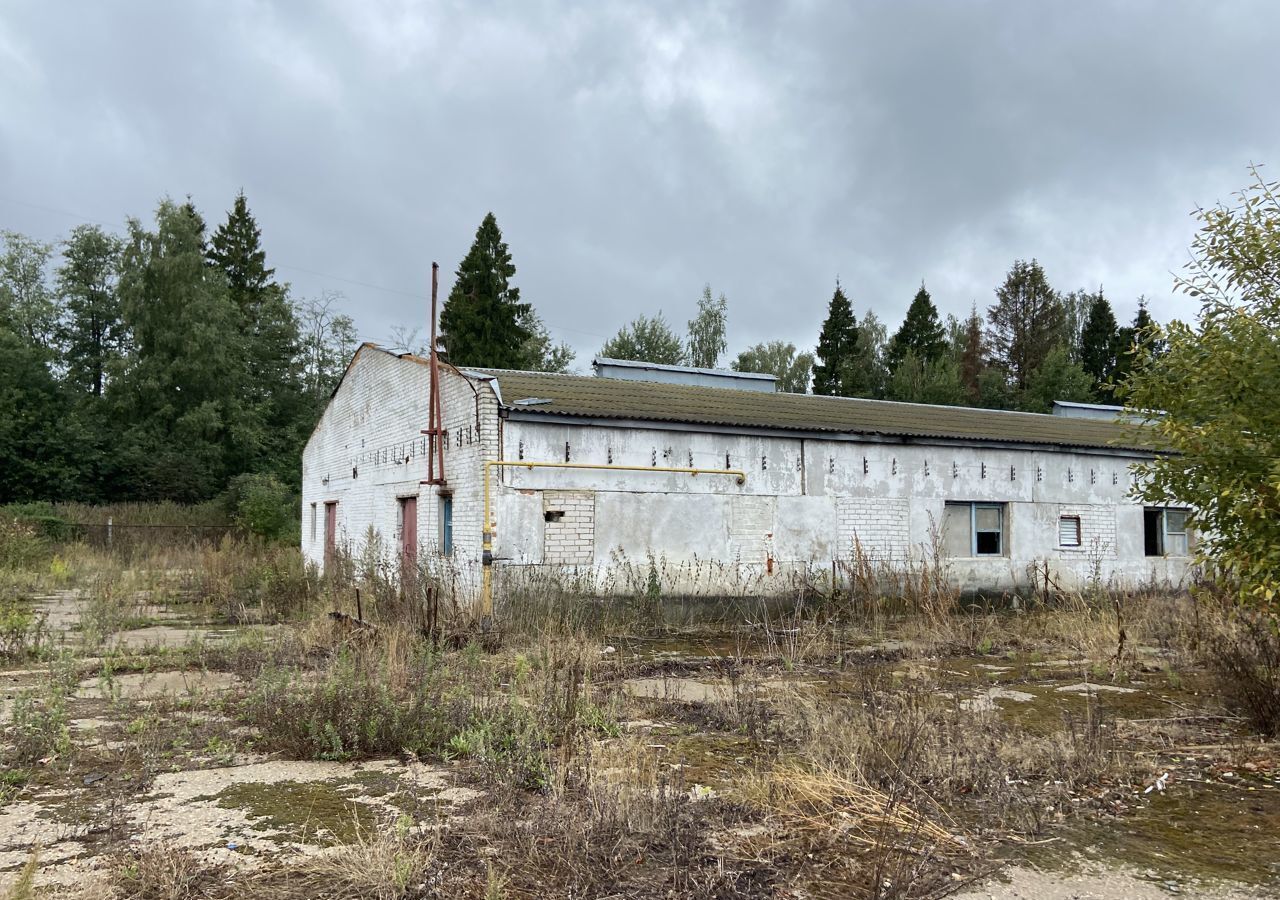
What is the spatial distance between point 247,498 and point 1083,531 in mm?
28384

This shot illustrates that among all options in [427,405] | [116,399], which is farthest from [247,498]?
[427,405]

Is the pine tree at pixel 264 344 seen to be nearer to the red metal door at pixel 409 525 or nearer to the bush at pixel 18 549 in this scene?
the bush at pixel 18 549

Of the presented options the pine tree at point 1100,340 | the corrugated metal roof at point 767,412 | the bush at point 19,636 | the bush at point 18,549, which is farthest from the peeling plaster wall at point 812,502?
the pine tree at point 1100,340

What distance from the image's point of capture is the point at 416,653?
30.2 ft

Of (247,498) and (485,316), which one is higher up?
(485,316)

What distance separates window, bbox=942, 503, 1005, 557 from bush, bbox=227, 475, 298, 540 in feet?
71.2

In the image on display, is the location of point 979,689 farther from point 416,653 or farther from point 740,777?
point 416,653

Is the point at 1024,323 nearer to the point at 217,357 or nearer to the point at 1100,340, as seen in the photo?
Result: the point at 1100,340

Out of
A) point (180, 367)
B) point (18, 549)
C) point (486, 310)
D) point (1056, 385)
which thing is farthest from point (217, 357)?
point (1056, 385)

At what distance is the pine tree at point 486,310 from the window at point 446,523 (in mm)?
29342

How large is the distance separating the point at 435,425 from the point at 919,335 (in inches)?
1603

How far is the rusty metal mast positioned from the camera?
14.4 meters

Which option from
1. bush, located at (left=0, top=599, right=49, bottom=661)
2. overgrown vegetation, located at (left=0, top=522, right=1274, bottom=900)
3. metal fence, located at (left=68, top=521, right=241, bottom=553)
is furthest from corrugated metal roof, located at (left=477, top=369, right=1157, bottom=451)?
metal fence, located at (left=68, top=521, right=241, bottom=553)

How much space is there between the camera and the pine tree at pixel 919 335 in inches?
1965
